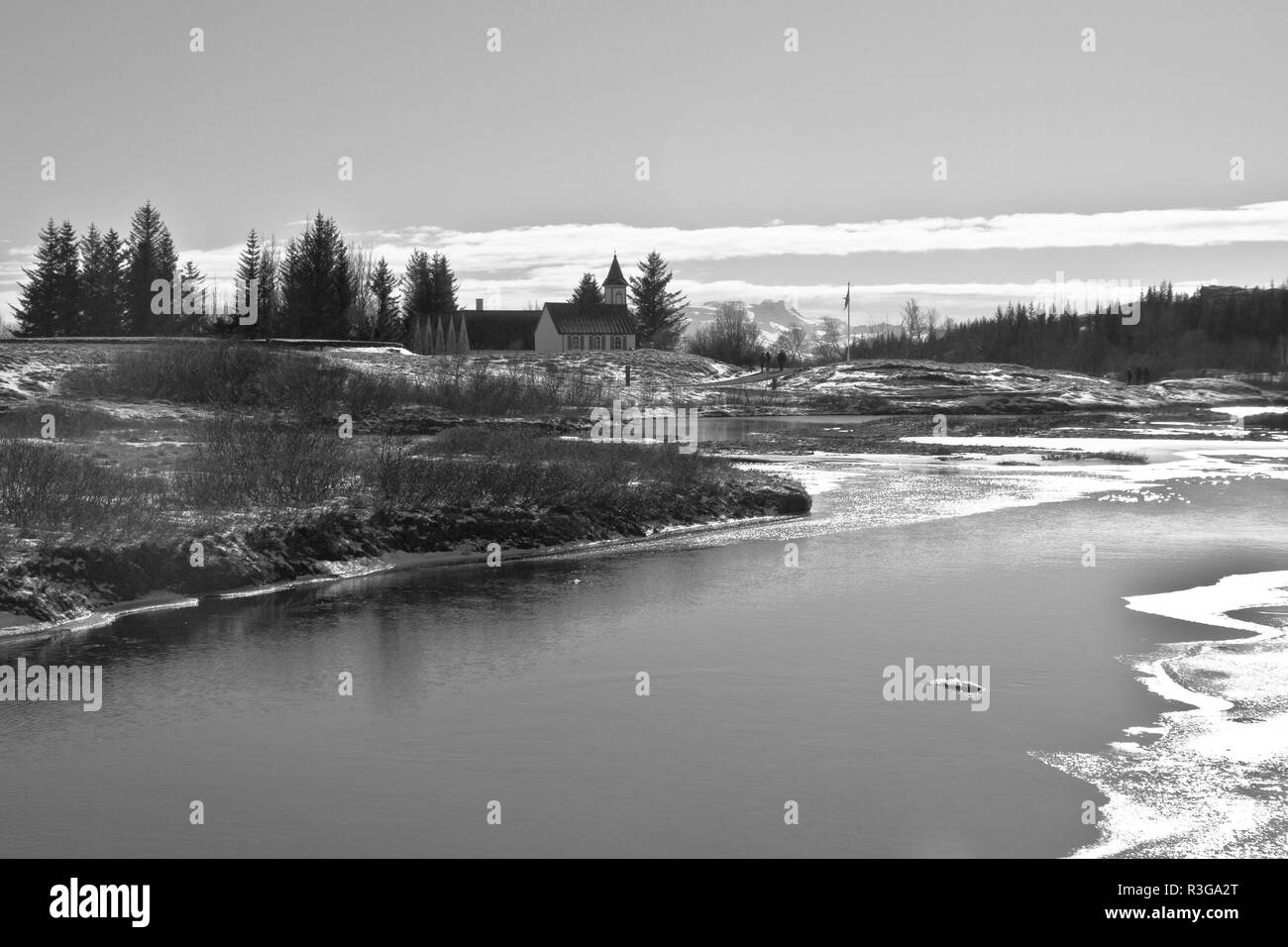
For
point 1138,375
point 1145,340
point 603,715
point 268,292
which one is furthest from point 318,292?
point 1145,340

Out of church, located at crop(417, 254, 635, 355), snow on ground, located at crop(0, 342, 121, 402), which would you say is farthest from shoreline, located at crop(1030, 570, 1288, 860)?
church, located at crop(417, 254, 635, 355)

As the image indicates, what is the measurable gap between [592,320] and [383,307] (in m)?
21.6

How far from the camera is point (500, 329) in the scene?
129000 mm

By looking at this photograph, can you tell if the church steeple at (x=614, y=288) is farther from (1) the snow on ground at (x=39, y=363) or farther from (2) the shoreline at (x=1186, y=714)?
(2) the shoreline at (x=1186, y=714)

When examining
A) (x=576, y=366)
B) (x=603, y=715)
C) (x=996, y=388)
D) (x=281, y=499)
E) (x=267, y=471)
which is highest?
(x=576, y=366)

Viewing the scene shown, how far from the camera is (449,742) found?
11.9m

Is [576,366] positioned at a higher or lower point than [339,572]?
higher

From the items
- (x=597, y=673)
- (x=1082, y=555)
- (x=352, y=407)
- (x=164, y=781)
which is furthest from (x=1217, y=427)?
(x=164, y=781)

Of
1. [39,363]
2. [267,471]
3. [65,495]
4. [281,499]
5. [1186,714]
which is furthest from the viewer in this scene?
[39,363]

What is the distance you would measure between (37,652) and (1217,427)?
2544 inches

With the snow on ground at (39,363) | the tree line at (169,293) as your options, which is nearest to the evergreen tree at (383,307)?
the tree line at (169,293)

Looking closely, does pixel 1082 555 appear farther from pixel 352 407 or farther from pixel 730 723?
pixel 352 407

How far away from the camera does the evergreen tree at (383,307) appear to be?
101125mm

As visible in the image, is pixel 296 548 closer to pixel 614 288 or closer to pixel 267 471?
pixel 267 471
